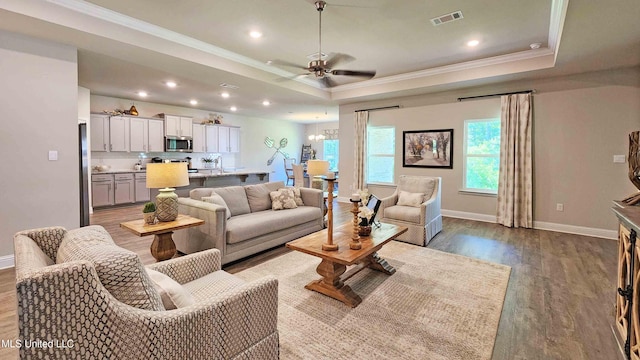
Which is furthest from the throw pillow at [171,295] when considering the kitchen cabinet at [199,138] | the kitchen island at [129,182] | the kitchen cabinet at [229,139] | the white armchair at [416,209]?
the kitchen cabinet at [229,139]

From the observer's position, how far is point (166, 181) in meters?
2.83

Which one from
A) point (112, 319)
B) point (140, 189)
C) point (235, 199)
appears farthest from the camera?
point (140, 189)

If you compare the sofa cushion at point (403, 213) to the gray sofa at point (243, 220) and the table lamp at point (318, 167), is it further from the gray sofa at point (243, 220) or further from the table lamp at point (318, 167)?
the table lamp at point (318, 167)

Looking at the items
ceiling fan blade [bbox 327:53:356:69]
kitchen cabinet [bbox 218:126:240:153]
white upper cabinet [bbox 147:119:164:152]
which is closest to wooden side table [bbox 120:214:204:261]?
ceiling fan blade [bbox 327:53:356:69]

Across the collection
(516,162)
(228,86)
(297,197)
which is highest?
(228,86)

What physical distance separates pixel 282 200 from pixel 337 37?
237cm

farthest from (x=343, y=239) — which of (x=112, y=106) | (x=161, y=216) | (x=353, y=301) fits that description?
(x=112, y=106)

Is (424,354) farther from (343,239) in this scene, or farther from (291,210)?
(291,210)

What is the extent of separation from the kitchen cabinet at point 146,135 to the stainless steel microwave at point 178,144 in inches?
4.7

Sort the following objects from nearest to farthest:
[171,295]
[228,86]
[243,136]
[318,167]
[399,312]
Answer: [171,295]
[399,312]
[318,167]
[228,86]
[243,136]

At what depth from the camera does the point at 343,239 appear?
9.60 feet

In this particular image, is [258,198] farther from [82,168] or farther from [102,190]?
[102,190]

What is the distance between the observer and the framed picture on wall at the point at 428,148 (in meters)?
5.95

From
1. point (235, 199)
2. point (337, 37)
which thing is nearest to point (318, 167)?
Result: point (235, 199)
